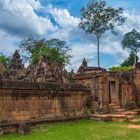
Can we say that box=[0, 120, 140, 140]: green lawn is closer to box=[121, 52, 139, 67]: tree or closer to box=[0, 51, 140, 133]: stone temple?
box=[0, 51, 140, 133]: stone temple

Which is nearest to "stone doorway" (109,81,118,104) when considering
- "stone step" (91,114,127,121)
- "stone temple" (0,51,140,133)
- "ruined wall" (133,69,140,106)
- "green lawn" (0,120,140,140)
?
"stone temple" (0,51,140,133)

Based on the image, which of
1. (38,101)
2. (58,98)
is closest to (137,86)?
(58,98)

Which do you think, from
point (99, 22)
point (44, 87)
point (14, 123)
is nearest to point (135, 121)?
point (44, 87)

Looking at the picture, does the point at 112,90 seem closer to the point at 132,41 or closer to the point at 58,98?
the point at 58,98

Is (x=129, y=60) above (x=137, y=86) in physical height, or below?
above

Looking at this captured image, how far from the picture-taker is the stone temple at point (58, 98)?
13469mm

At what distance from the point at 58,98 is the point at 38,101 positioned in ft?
4.97

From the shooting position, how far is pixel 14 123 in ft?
43.5

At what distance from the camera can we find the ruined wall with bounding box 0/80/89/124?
43.8ft

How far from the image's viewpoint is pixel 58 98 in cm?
1616

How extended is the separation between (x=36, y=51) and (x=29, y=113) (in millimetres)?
49922

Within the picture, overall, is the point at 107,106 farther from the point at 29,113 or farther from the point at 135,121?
the point at 29,113

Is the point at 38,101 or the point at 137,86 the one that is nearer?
the point at 38,101

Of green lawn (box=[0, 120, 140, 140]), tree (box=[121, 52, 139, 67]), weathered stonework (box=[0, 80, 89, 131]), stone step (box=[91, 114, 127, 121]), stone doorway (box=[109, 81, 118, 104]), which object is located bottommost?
green lawn (box=[0, 120, 140, 140])
